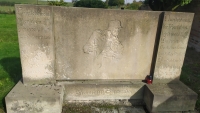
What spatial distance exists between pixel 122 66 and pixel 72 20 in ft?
4.76

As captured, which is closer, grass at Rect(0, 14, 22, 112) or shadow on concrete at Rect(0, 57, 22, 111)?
grass at Rect(0, 14, 22, 112)

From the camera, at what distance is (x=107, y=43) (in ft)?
11.2

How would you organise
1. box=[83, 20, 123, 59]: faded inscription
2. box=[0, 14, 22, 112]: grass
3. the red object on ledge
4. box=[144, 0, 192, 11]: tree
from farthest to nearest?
box=[144, 0, 192, 11]: tree, box=[0, 14, 22, 112]: grass, the red object on ledge, box=[83, 20, 123, 59]: faded inscription

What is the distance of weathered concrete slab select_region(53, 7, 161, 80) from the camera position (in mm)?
3207

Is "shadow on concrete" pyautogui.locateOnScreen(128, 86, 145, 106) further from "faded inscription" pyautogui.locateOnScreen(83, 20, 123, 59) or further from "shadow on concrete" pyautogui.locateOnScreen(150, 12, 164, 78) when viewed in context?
"faded inscription" pyautogui.locateOnScreen(83, 20, 123, 59)

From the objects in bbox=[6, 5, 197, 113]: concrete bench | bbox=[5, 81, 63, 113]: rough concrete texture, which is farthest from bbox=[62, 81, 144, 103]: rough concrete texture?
bbox=[5, 81, 63, 113]: rough concrete texture

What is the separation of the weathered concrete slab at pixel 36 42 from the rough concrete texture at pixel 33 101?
0.36 meters

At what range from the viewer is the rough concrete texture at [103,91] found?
11.4 ft

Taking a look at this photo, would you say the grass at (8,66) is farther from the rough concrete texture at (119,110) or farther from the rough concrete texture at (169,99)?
the rough concrete texture at (169,99)

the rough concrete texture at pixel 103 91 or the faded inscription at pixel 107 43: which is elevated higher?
the faded inscription at pixel 107 43

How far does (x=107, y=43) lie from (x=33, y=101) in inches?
70.8

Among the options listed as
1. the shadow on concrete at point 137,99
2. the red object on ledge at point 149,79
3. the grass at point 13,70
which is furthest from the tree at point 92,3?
the shadow on concrete at point 137,99

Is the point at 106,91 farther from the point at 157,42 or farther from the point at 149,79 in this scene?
the point at 157,42

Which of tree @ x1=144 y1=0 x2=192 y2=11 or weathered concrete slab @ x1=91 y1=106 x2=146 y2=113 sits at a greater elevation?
tree @ x1=144 y1=0 x2=192 y2=11
